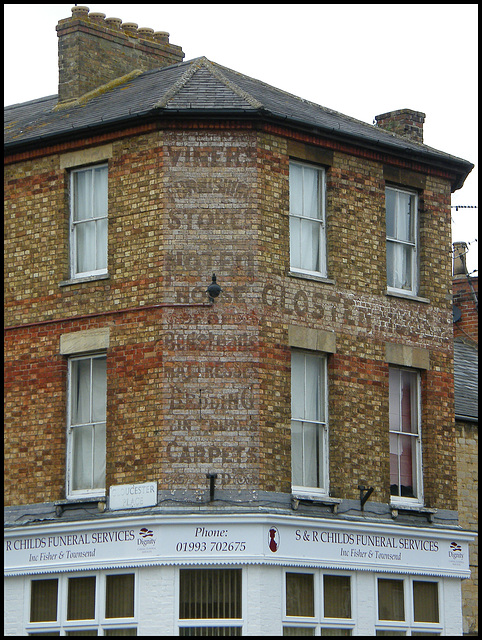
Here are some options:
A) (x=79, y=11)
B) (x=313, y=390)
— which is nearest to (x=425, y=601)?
(x=313, y=390)

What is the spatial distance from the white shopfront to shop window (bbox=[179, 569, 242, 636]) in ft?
0.05

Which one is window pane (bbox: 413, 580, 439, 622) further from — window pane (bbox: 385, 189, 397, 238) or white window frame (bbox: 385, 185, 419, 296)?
window pane (bbox: 385, 189, 397, 238)

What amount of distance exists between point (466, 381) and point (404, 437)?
6123mm

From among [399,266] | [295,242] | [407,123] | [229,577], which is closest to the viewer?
[229,577]

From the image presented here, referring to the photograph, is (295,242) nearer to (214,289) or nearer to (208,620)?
(214,289)

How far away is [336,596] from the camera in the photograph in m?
22.0

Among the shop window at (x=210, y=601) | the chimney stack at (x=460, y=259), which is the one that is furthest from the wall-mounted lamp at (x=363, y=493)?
the chimney stack at (x=460, y=259)

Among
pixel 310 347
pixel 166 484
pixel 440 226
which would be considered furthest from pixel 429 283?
pixel 166 484

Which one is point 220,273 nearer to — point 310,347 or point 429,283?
point 310,347

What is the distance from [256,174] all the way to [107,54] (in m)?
6.26

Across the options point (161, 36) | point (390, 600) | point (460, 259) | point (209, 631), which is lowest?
point (209, 631)

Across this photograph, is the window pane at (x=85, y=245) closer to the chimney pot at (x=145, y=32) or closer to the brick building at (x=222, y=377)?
the brick building at (x=222, y=377)

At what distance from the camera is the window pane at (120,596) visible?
20953 millimetres

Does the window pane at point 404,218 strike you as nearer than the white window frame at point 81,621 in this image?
No
